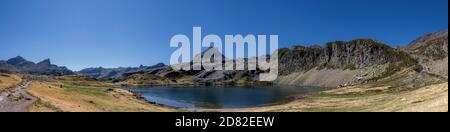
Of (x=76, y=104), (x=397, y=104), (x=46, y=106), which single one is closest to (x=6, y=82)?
(x=76, y=104)

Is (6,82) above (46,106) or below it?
above

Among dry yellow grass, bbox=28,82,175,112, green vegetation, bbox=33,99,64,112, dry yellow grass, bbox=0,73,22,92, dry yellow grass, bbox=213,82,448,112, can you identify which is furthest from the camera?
dry yellow grass, bbox=0,73,22,92

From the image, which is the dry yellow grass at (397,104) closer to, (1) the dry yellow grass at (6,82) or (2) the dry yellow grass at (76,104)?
(2) the dry yellow grass at (76,104)

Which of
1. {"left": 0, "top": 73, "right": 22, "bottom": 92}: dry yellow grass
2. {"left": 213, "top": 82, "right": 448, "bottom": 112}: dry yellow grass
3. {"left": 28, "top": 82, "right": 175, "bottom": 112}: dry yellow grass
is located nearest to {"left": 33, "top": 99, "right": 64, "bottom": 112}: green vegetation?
{"left": 28, "top": 82, "right": 175, "bottom": 112}: dry yellow grass

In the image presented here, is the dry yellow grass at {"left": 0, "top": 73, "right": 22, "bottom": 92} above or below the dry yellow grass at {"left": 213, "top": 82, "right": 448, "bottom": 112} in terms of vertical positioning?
above

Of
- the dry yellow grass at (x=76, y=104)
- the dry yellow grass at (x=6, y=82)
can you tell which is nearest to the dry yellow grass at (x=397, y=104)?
the dry yellow grass at (x=76, y=104)

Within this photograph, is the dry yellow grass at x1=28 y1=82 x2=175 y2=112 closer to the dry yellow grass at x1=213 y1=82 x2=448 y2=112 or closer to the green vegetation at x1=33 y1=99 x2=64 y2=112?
the green vegetation at x1=33 y1=99 x2=64 y2=112

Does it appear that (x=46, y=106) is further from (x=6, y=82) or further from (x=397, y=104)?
(x=6, y=82)

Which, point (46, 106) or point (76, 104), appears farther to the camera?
point (76, 104)

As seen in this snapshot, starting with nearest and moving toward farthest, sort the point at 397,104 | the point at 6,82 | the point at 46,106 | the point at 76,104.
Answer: the point at 46,106 < the point at 397,104 < the point at 76,104 < the point at 6,82
